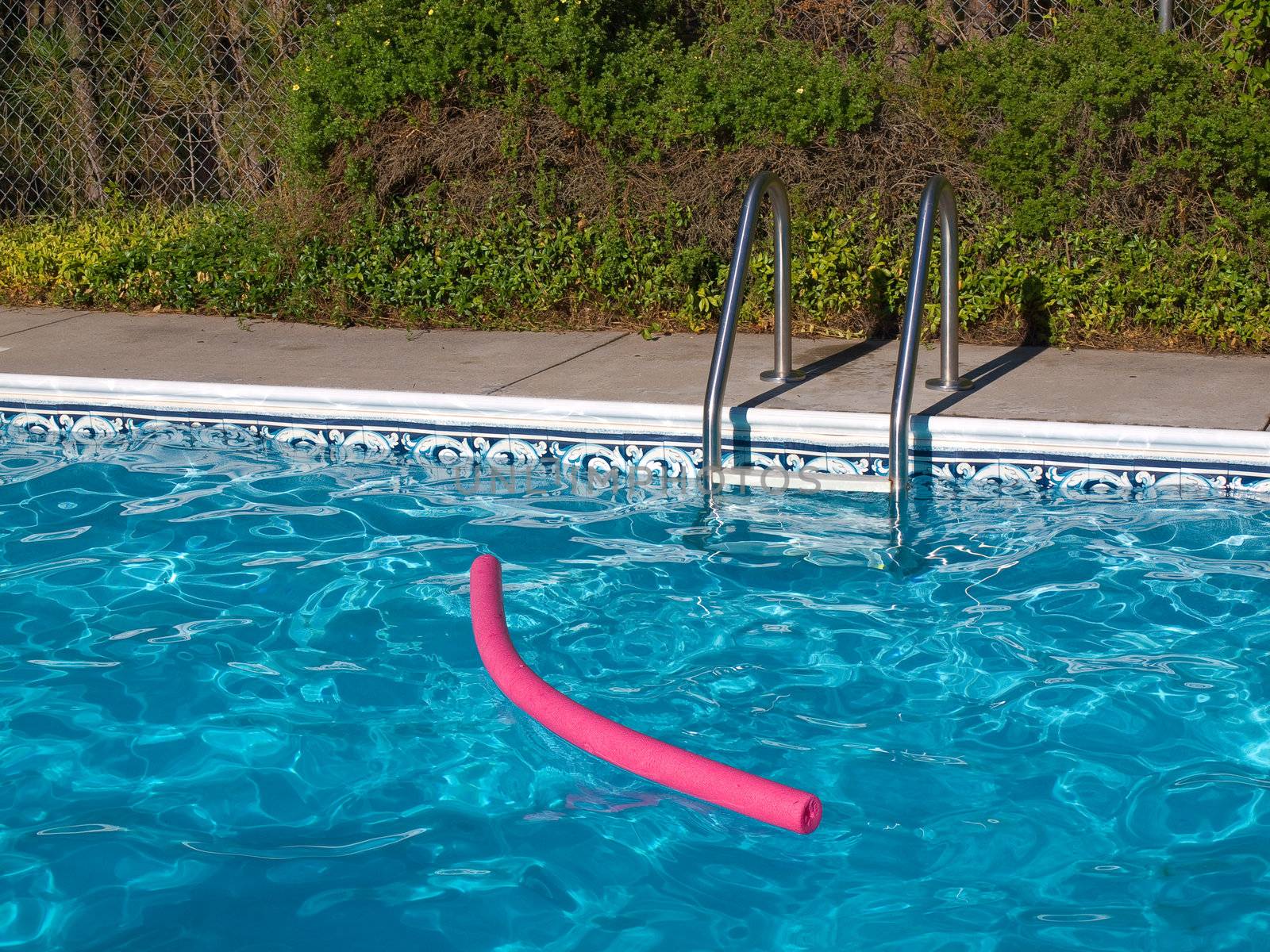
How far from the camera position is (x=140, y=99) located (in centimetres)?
909

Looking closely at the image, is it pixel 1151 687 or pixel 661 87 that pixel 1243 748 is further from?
pixel 661 87

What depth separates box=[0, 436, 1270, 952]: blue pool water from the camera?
2.81 m

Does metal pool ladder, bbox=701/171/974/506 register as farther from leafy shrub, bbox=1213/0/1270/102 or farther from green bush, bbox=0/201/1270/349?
leafy shrub, bbox=1213/0/1270/102

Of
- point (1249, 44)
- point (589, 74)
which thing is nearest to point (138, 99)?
point (589, 74)

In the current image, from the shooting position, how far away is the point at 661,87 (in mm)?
6797

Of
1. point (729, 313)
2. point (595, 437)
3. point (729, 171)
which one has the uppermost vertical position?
point (729, 171)

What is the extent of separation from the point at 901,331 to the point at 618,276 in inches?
86.2

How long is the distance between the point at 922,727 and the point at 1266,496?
181cm

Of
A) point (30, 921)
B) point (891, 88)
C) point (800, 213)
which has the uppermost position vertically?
point (891, 88)

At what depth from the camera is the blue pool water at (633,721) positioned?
2809 millimetres

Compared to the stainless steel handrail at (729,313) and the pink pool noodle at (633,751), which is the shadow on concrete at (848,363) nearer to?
the stainless steel handrail at (729,313)

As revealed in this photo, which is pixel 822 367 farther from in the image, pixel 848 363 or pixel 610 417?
pixel 610 417

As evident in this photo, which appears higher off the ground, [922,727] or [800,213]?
[800,213]

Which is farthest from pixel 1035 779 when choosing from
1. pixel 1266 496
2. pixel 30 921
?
pixel 30 921
